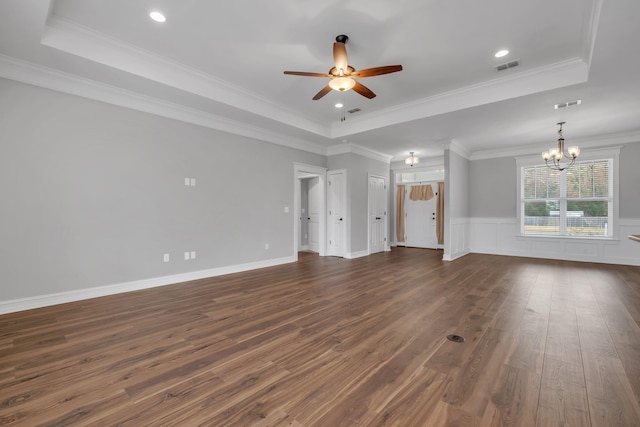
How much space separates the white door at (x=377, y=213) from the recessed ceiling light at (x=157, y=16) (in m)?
5.79

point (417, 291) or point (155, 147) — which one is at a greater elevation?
point (155, 147)

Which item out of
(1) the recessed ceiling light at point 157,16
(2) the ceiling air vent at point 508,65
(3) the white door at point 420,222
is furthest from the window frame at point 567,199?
(1) the recessed ceiling light at point 157,16

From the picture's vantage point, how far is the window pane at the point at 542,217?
22.6 feet

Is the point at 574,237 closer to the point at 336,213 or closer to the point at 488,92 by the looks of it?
the point at 488,92

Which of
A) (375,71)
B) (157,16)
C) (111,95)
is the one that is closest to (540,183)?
(375,71)

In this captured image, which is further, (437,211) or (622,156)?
(437,211)

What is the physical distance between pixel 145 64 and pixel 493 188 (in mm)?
8164

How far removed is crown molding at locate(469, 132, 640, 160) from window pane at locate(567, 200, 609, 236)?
1.31m

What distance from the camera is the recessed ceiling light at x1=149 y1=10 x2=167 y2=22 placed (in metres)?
2.85

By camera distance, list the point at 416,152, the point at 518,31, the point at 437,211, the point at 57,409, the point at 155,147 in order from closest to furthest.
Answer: the point at 57,409 < the point at 518,31 < the point at 155,147 < the point at 416,152 < the point at 437,211

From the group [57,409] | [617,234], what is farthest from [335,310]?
[617,234]

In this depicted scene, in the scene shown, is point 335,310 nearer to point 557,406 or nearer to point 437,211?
point 557,406

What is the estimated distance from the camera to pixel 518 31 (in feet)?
10.2

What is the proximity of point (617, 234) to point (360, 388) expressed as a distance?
7.62 meters
